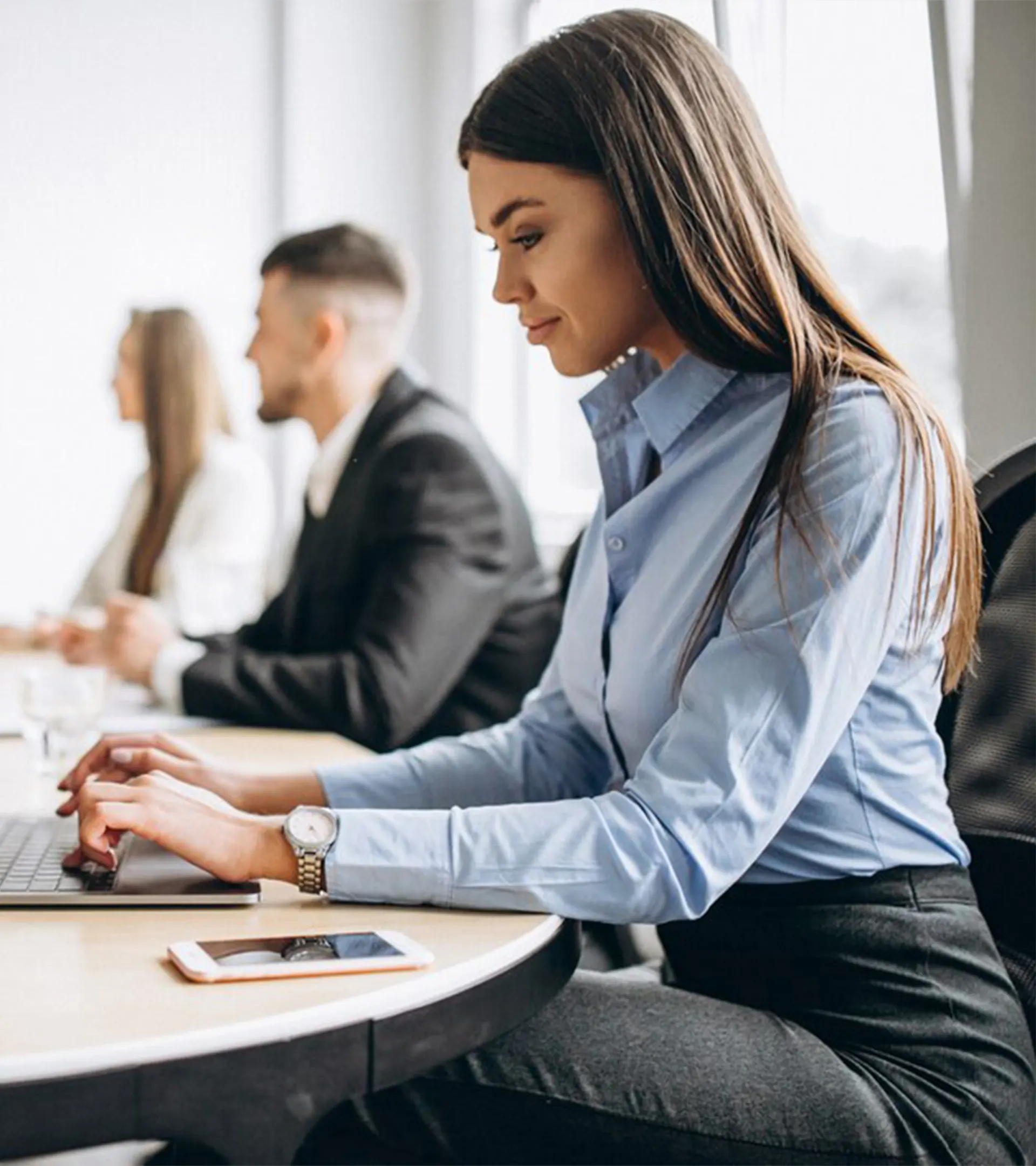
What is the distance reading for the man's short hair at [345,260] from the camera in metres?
2.87

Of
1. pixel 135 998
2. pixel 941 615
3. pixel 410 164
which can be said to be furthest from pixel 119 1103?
pixel 410 164

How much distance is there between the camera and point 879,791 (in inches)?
46.7

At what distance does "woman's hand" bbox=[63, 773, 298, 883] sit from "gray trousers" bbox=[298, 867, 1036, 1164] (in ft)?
0.66

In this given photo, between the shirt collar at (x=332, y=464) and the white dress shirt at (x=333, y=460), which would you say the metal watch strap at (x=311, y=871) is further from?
the shirt collar at (x=332, y=464)

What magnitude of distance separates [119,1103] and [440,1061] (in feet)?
0.65

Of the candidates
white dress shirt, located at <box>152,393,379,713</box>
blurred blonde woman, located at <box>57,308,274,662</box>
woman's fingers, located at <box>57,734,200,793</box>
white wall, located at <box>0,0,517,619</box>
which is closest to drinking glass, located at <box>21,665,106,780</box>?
woman's fingers, located at <box>57,734,200,793</box>

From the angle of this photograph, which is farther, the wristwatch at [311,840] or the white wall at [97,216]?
the white wall at [97,216]

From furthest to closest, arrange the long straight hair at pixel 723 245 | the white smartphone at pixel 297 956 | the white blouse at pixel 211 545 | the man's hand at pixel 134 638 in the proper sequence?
1. the white blouse at pixel 211 545
2. the man's hand at pixel 134 638
3. the long straight hair at pixel 723 245
4. the white smartphone at pixel 297 956

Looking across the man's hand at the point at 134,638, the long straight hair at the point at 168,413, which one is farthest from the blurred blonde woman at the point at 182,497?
the man's hand at the point at 134,638

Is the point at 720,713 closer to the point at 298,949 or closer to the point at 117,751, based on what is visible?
the point at 298,949

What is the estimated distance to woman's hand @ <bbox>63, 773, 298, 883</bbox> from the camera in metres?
1.06

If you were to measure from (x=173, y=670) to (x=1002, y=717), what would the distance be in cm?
129

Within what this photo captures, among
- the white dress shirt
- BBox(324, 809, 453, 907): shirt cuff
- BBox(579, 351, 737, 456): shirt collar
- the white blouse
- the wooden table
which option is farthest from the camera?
the white blouse

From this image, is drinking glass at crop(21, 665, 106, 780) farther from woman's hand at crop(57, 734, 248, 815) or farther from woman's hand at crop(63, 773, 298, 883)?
woman's hand at crop(63, 773, 298, 883)
